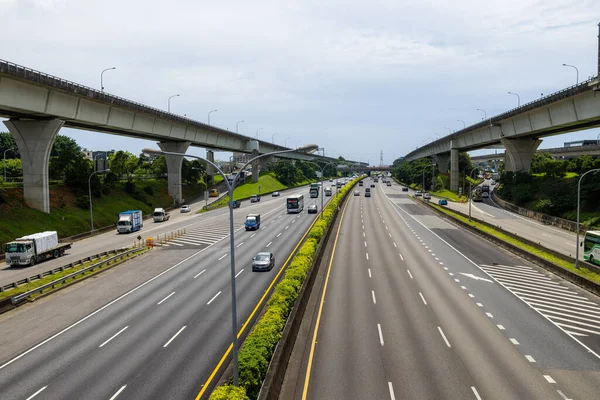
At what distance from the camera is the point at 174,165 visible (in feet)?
310

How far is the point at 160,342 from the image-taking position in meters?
22.3

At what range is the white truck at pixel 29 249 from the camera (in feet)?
136

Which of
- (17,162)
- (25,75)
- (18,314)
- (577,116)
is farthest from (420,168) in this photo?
(18,314)

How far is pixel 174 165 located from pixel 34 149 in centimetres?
4079

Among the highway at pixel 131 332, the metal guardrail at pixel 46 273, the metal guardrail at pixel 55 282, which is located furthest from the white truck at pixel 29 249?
the highway at pixel 131 332

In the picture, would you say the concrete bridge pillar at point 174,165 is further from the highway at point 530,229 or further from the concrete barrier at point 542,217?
the concrete barrier at point 542,217

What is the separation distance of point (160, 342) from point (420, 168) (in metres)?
147

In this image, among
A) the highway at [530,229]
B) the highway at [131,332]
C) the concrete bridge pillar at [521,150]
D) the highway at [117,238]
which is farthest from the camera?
the concrete bridge pillar at [521,150]

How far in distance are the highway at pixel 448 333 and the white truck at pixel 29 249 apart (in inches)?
1173

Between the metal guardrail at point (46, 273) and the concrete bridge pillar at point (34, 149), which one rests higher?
the concrete bridge pillar at point (34, 149)

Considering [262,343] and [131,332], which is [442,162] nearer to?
[131,332]

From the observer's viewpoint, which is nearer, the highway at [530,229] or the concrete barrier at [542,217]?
the highway at [530,229]

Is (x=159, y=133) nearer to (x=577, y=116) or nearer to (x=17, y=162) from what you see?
(x=17, y=162)

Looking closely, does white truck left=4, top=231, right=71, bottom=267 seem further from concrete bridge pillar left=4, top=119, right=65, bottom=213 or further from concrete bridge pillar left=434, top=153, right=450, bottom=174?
concrete bridge pillar left=434, top=153, right=450, bottom=174
